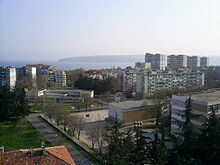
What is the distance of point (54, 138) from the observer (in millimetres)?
13250

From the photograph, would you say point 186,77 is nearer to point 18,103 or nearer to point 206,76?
point 206,76

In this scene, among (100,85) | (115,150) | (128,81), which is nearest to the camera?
(115,150)

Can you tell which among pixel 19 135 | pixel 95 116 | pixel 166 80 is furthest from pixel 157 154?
pixel 166 80

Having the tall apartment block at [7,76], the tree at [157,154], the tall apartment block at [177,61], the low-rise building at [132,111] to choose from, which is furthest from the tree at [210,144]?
the tall apartment block at [177,61]

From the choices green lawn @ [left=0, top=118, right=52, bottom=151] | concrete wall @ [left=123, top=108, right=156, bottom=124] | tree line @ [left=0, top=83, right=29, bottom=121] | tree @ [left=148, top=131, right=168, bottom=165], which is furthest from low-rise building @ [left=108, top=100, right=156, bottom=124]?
tree @ [left=148, top=131, right=168, bottom=165]

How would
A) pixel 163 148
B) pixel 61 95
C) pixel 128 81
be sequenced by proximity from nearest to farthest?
1. pixel 163 148
2. pixel 61 95
3. pixel 128 81

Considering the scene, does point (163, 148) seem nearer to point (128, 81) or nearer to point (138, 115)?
point (138, 115)

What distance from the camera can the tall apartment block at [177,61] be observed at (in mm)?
52175

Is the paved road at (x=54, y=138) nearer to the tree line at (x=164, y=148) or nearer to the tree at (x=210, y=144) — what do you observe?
the tree line at (x=164, y=148)

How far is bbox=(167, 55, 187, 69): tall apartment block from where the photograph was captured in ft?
171

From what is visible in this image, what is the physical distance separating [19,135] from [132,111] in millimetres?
7713

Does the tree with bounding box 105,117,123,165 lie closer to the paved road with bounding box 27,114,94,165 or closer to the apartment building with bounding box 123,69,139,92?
the paved road with bounding box 27,114,94,165

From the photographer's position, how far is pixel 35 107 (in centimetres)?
2167

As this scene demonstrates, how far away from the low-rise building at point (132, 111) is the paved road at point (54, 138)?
4696 mm
